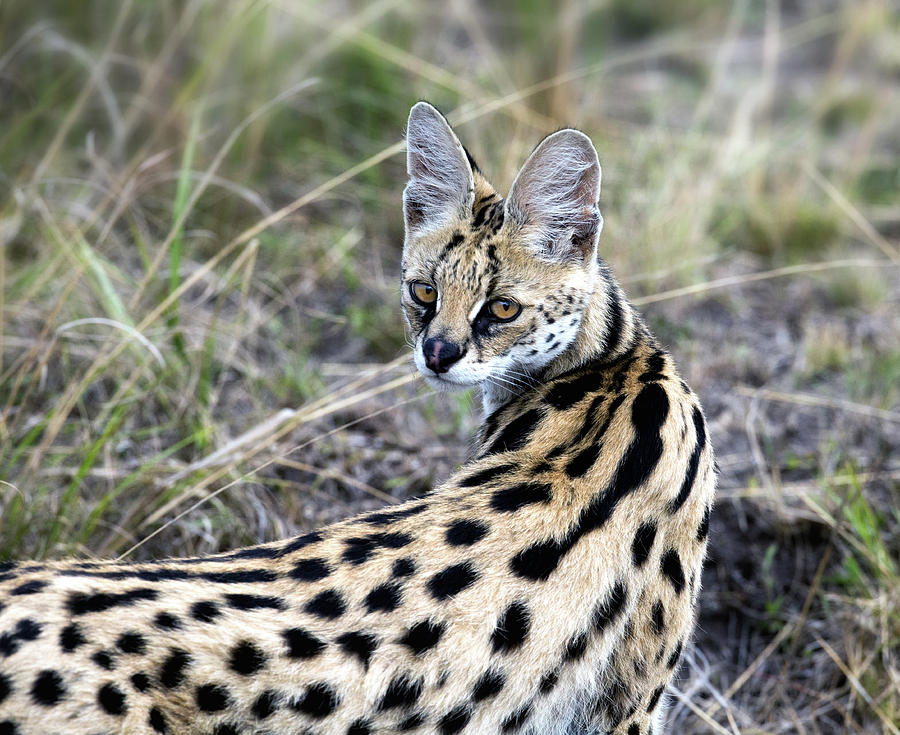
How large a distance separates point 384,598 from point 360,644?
125 mm

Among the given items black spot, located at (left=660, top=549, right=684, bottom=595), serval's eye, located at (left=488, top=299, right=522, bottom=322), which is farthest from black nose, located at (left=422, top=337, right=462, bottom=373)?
black spot, located at (left=660, top=549, right=684, bottom=595)

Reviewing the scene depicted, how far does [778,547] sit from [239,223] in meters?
3.37

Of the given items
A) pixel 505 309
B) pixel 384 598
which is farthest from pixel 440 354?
pixel 384 598

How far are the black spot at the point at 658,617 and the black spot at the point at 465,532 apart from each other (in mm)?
559

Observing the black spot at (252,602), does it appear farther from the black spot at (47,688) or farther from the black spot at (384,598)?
the black spot at (47,688)

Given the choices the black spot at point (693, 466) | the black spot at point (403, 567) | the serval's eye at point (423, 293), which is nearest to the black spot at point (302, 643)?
the black spot at point (403, 567)

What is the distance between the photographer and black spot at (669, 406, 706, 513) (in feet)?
10.0

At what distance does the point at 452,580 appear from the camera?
2678mm

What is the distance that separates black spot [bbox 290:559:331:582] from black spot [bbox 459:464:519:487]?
53 cm

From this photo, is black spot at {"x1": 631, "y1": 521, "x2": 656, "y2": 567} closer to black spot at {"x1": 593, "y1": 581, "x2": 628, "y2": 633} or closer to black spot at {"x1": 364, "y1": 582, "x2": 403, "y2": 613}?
black spot at {"x1": 593, "y1": 581, "x2": 628, "y2": 633}

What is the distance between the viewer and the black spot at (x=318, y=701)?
2.49 m

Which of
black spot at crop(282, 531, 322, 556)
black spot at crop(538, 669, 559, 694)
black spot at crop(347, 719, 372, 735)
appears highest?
black spot at crop(282, 531, 322, 556)

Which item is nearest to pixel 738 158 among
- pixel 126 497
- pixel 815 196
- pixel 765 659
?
pixel 815 196

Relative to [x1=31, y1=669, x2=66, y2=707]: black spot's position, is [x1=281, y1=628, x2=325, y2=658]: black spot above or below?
below
